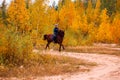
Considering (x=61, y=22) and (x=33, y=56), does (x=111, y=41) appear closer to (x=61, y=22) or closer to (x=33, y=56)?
(x=61, y=22)

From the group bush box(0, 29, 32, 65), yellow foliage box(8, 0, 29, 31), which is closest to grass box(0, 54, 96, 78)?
bush box(0, 29, 32, 65)

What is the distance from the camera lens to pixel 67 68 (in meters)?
21.3

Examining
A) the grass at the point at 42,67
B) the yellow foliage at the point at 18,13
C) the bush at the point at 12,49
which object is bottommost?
the grass at the point at 42,67

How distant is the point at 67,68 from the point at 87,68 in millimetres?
1274

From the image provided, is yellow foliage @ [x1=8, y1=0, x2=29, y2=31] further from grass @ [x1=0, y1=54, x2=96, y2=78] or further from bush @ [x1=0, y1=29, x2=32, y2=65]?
bush @ [x1=0, y1=29, x2=32, y2=65]

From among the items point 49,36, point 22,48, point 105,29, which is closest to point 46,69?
point 22,48

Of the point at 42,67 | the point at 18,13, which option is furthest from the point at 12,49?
the point at 18,13

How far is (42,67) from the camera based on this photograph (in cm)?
2117

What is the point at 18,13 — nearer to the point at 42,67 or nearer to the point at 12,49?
the point at 12,49

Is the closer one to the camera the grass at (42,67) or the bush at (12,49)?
the grass at (42,67)

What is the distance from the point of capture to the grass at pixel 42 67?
19.2 metres

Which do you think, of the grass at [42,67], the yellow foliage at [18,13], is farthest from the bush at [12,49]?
the yellow foliage at [18,13]

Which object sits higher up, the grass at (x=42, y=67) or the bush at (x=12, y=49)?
the bush at (x=12, y=49)

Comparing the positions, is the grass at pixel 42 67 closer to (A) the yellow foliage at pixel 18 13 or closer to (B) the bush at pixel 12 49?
(B) the bush at pixel 12 49
